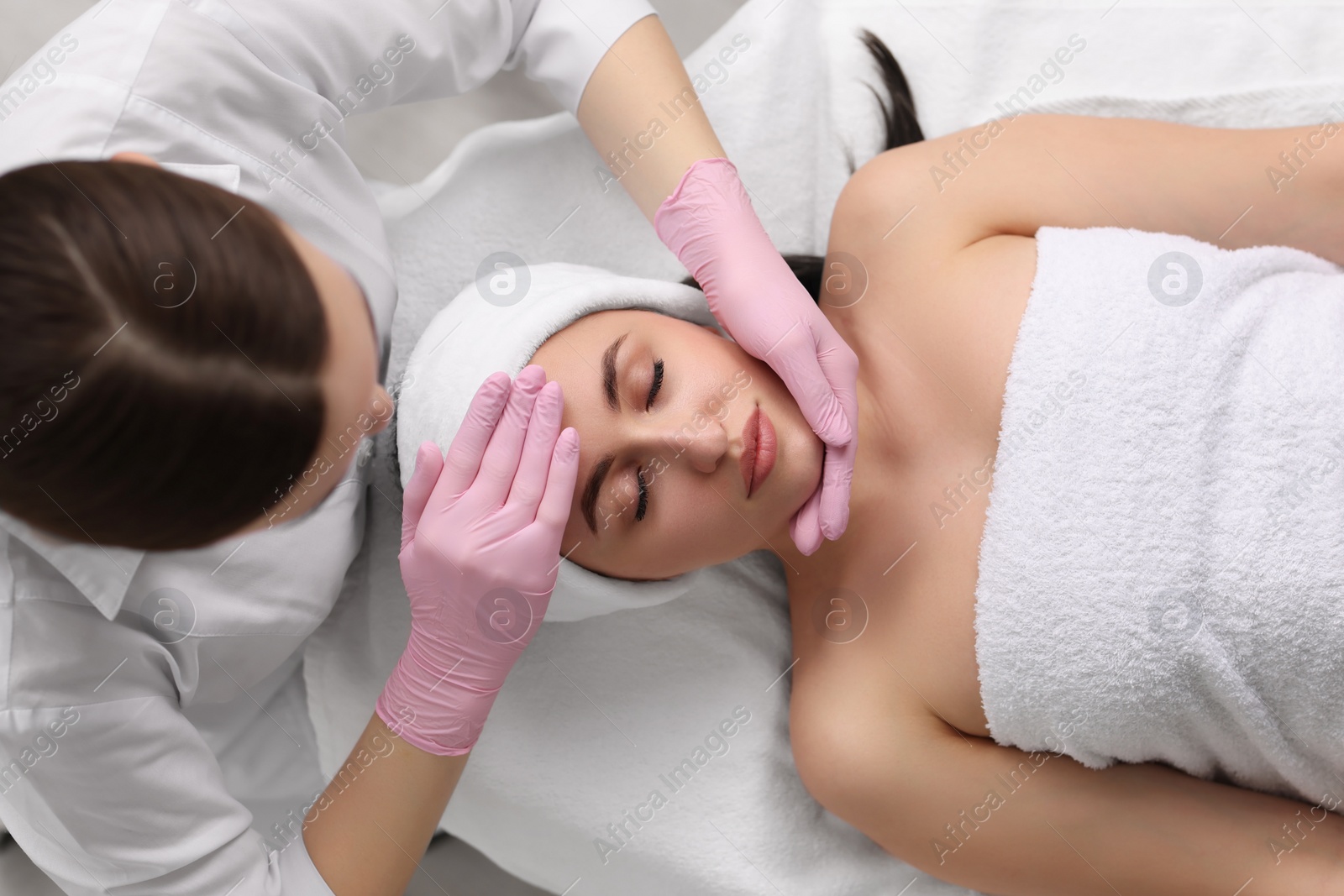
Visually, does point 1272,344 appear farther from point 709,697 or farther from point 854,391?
point 709,697

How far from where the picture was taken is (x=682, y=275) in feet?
4.80

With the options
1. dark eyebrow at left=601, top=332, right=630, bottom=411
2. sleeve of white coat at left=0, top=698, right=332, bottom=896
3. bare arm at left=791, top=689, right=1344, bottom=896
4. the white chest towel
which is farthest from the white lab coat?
the white chest towel

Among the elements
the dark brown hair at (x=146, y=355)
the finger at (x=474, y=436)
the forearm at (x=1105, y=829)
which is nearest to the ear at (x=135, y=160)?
the dark brown hair at (x=146, y=355)

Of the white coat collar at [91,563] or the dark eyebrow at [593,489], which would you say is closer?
the white coat collar at [91,563]

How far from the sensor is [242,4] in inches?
41.4

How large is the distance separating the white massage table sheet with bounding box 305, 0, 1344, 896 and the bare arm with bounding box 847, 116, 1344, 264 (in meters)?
0.08

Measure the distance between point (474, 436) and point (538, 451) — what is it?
3.4 inches

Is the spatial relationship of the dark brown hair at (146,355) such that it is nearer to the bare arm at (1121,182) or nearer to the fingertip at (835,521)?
the fingertip at (835,521)

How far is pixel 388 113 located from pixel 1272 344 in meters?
1.45

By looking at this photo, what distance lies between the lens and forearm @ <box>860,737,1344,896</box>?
Result: 1.08 metres

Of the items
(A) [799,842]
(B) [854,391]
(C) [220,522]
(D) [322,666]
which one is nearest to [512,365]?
(C) [220,522]

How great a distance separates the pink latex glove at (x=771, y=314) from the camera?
3.57 feet

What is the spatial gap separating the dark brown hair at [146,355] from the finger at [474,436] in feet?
0.66

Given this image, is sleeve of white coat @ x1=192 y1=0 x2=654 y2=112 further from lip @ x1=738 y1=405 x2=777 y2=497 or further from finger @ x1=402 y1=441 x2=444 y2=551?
lip @ x1=738 y1=405 x2=777 y2=497
